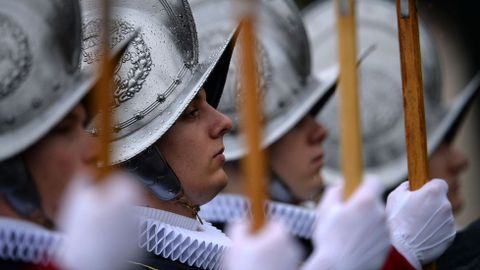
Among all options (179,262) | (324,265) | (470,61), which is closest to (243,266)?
(324,265)

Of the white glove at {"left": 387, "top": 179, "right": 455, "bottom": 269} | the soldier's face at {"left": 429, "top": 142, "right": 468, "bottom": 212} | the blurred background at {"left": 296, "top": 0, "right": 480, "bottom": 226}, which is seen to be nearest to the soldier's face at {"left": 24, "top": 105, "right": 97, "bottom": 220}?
the white glove at {"left": 387, "top": 179, "right": 455, "bottom": 269}

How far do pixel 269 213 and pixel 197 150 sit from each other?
3.94 feet

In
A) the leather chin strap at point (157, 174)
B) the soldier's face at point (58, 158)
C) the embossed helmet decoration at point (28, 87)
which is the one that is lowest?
the leather chin strap at point (157, 174)

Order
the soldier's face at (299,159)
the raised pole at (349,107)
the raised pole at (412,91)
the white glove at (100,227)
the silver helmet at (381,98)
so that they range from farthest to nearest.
Answer: 1. the silver helmet at (381,98)
2. the soldier's face at (299,159)
3. the raised pole at (412,91)
4. the raised pole at (349,107)
5. the white glove at (100,227)

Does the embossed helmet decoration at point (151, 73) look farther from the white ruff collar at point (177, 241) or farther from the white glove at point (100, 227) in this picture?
the white glove at point (100, 227)

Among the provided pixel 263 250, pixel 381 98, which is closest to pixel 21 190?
pixel 263 250

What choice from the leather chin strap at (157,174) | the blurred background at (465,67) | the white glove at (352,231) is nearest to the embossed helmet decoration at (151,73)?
the leather chin strap at (157,174)

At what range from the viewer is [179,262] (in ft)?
11.5

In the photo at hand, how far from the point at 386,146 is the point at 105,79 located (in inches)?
161

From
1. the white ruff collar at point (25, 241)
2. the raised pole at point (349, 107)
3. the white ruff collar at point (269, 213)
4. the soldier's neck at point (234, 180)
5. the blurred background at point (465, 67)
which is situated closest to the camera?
the raised pole at point (349, 107)

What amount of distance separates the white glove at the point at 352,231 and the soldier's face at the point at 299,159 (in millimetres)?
2429

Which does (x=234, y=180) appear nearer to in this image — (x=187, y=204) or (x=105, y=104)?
(x=187, y=204)

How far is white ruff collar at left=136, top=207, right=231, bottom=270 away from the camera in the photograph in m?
3.46

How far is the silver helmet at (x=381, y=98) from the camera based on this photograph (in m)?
6.28
